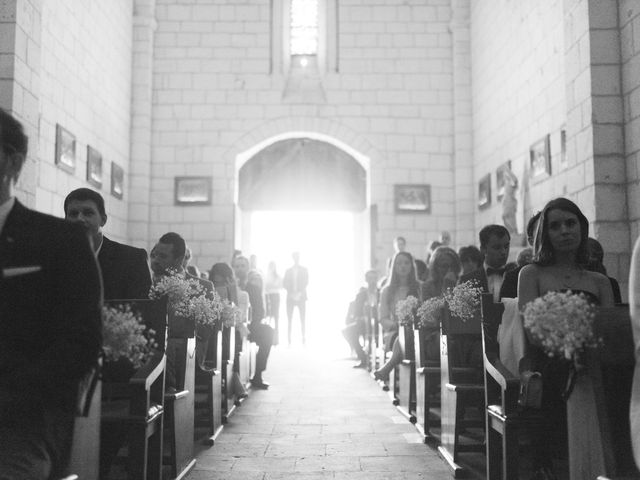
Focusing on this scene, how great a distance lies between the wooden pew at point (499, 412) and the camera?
3.03 metres

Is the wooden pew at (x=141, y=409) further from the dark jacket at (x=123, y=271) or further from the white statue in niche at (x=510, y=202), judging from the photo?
the white statue in niche at (x=510, y=202)

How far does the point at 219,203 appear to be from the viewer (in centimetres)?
1237

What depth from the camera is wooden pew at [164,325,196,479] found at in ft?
12.0

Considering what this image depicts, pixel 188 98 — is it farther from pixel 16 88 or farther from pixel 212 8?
pixel 16 88

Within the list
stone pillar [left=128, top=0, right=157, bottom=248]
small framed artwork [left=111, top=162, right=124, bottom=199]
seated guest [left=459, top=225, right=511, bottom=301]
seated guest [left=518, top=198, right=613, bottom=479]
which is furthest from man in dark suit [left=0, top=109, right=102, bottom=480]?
stone pillar [left=128, top=0, right=157, bottom=248]

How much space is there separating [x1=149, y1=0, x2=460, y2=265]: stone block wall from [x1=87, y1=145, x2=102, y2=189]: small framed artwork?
1.90m

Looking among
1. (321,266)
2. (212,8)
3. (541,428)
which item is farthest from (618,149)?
(321,266)

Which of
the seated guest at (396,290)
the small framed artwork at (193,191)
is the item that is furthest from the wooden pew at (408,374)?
the small framed artwork at (193,191)

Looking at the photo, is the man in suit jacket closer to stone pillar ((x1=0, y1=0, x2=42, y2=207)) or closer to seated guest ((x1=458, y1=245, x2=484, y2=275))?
seated guest ((x1=458, y1=245, x2=484, y2=275))

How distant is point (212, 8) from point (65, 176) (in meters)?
5.11

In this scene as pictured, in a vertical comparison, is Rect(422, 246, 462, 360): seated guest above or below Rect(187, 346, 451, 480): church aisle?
above

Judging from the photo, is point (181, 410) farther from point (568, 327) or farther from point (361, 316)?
point (361, 316)

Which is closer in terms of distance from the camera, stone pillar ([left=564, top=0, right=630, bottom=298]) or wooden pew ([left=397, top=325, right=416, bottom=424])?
wooden pew ([left=397, top=325, right=416, bottom=424])

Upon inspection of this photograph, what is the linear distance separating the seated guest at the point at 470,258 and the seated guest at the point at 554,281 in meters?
2.53
